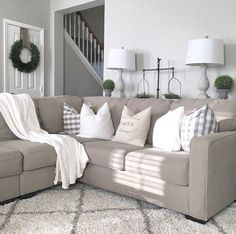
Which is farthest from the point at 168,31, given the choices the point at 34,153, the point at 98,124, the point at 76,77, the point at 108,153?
the point at 76,77

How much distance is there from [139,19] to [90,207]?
2.92 m

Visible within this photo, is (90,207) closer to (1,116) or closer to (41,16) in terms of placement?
Result: (1,116)

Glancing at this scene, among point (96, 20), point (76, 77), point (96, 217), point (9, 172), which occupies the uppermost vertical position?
point (96, 20)

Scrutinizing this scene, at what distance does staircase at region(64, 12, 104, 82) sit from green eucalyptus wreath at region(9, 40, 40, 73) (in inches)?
36.7

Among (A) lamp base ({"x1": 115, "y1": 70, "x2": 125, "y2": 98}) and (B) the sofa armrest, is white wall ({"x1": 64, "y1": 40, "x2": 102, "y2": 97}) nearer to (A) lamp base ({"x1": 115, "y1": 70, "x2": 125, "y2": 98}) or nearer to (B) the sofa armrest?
(A) lamp base ({"x1": 115, "y1": 70, "x2": 125, "y2": 98})

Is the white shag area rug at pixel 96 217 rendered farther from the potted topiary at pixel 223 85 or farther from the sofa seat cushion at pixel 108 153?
the potted topiary at pixel 223 85

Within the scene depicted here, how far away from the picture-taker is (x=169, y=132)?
263 centimetres

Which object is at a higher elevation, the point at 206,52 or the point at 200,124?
the point at 206,52

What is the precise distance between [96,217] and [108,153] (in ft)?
1.94

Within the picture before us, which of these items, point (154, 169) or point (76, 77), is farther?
point (76, 77)

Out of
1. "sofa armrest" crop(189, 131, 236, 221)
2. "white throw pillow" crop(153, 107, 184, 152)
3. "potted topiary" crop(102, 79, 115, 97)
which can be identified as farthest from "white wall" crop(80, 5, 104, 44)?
"sofa armrest" crop(189, 131, 236, 221)

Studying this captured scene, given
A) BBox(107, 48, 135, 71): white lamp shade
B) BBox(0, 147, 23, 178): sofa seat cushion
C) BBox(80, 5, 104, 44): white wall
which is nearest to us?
BBox(0, 147, 23, 178): sofa seat cushion

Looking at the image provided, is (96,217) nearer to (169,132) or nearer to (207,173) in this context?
(207,173)

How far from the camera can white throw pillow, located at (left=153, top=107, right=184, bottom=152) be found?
2578mm
